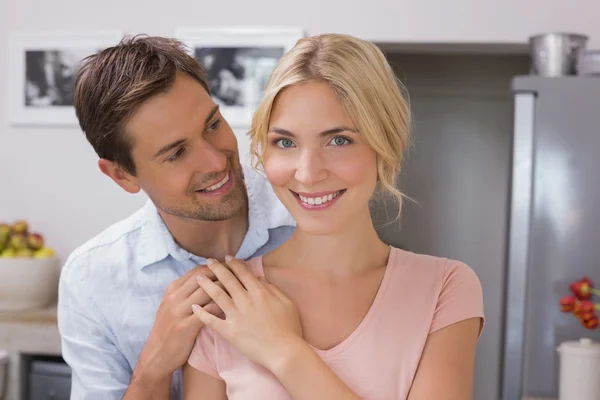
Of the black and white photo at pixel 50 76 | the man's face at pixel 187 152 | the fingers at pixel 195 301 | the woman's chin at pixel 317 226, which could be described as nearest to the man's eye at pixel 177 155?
the man's face at pixel 187 152

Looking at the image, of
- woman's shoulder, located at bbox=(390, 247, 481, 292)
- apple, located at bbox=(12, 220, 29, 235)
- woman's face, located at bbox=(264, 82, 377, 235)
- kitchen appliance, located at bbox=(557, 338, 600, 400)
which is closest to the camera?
woman's face, located at bbox=(264, 82, 377, 235)

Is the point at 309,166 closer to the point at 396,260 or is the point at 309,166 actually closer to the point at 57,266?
the point at 396,260

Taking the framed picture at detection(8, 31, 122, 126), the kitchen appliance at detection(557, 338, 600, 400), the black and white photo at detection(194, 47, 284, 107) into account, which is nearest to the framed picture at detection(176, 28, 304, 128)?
the black and white photo at detection(194, 47, 284, 107)

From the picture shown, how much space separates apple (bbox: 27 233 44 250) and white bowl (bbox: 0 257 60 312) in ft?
0.44

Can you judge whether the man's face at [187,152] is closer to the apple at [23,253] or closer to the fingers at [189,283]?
the fingers at [189,283]

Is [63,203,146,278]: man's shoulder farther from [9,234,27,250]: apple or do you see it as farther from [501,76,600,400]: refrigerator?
[9,234,27,250]: apple

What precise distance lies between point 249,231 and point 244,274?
396 mm

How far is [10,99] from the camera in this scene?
12.1ft

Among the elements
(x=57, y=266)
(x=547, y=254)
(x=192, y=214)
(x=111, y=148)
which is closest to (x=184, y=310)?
(x=192, y=214)

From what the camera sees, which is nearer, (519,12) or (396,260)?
(396,260)

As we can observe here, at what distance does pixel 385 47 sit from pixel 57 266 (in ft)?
5.25

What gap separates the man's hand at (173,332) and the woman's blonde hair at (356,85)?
10.7 inches

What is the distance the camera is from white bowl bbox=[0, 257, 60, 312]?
127 inches

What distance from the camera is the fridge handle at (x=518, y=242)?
2.80 metres
